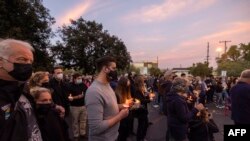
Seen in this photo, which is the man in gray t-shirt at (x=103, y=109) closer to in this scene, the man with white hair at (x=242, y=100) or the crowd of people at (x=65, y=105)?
the crowd of people at (x=65, y=105)

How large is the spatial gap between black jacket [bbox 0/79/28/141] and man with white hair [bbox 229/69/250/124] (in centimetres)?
501

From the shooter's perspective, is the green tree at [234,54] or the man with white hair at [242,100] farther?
the green tree at [234,54]

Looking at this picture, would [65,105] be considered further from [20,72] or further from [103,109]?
[20,72]

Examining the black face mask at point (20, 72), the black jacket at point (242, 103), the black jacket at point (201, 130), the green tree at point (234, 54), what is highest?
the green tree at point (234, 54)

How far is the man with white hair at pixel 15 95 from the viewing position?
2.50 metres

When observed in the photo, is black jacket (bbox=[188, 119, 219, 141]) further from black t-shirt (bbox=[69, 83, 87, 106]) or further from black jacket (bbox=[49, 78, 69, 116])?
black t-shirt (bbox=[69, 83, 87, 106])

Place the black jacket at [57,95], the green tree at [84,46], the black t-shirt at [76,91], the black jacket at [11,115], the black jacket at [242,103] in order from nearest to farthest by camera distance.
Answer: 1. the black jacket at [11,115]
2. the black jacket at [242,103]
3. the black jacket at [57,95]
4. the black t-shirt at [76,91]
5. the green tree at [84,46]

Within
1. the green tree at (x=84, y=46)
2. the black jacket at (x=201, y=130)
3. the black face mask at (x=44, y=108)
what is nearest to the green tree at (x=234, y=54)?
the green tree at (x=84, y=46)

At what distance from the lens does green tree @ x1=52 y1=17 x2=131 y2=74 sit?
3681cm

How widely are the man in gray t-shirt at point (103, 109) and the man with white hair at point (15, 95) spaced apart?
41.5 inches

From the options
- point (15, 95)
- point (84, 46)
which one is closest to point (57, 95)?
point (15, 95)

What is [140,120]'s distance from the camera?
387 inches

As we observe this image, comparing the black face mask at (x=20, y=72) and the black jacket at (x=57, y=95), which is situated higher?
the black face mask at (x=20, y=72)

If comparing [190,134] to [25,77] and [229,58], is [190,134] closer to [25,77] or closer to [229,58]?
[25,77]
